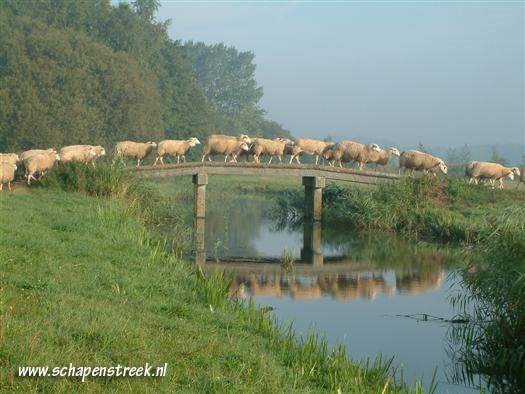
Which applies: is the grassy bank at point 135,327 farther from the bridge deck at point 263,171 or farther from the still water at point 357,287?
the bridge deck at point 263,171

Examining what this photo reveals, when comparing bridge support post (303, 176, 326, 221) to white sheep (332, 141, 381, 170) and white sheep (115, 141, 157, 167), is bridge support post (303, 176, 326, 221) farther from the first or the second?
white sheep (115, 141, 157, 167)

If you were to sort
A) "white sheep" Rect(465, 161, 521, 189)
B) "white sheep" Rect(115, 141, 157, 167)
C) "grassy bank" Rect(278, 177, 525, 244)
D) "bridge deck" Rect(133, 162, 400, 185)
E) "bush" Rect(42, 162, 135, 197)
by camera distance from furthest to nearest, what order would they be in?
1. "white sheep" Rect(465, 161, 521, 189)
2. "white sheep" Rect(115, 141, 157, 167)
3. "bridge deck" Rect(133, 162, 400, 185)
4. "grassy bank" Rect(278, 177, 525, 244)
5. "bush" Rect(42, 162, 135, 197)

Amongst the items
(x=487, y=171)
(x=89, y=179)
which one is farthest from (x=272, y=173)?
(x=487, y=171)

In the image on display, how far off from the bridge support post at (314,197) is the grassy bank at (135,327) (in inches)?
674

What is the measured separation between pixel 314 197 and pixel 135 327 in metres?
23.8

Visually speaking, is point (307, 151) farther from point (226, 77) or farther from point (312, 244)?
point (226, 77)

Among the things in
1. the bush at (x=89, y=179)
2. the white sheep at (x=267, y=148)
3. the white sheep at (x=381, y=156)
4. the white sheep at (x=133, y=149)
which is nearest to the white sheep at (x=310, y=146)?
the white sheep at (x=267, y=148)

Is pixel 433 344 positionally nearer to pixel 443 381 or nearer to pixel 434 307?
pixel 443 381

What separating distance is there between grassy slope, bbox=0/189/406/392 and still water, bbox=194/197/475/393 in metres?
2.53

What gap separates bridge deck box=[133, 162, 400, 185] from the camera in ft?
102

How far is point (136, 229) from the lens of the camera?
1912cm

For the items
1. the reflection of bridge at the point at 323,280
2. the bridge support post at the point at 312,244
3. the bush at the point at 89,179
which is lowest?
the bridge support post at the point at 312,244

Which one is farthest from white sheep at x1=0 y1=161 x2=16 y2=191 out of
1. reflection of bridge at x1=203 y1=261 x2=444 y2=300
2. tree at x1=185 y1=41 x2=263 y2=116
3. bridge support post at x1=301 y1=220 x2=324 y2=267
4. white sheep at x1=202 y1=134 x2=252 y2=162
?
tree at x1=185 y1=41 x2=263 y2=116

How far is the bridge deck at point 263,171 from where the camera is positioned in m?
31.1
